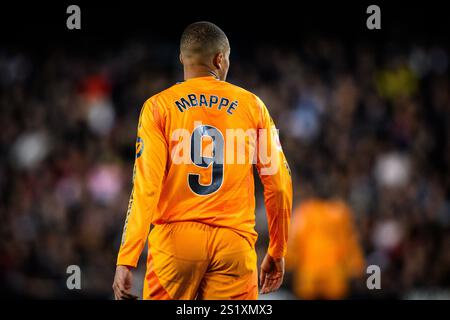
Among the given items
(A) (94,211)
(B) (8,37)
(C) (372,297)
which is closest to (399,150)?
(C) (372,297)

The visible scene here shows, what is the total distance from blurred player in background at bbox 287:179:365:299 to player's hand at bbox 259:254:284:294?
4.81 metres

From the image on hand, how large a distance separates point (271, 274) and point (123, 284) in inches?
35.7

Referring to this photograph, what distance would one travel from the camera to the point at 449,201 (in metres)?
9.66

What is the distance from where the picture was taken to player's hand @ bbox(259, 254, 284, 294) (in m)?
4.01

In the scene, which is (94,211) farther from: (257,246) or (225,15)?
(225,15)

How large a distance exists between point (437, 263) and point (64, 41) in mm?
6525

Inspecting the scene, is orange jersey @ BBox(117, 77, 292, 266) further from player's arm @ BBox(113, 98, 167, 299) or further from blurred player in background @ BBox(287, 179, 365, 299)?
blurred player in background @ BBox(287, 179, 365, 299)

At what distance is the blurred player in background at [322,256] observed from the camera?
28.7 ft

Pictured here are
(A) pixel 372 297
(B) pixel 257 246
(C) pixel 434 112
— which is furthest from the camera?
(C) pixel 434 112

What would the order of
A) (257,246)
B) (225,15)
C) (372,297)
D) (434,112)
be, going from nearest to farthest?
(372,297) < (257,246) < (225,15) < (434,112)

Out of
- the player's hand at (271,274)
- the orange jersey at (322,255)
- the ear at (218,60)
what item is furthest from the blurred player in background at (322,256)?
the ear at (218,60)

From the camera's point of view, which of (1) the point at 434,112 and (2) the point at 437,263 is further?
(1) the point at 434,112

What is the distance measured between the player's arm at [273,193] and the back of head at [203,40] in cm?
39

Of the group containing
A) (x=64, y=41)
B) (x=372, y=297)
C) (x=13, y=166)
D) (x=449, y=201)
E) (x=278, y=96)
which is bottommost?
(x=372, y=297)
